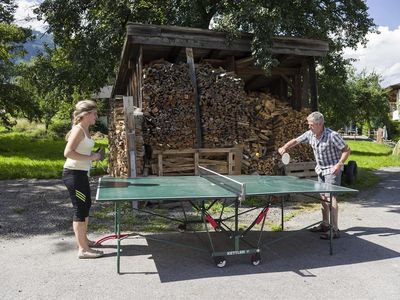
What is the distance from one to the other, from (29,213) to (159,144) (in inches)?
110

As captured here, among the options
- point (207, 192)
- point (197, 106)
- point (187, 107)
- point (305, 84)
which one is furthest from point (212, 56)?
point (207, 192)

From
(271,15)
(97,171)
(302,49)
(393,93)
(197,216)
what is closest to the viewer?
(197,216)

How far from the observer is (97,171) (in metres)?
14.6

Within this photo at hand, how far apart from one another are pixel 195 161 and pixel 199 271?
4568 mm

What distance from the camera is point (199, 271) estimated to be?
486 centimetres

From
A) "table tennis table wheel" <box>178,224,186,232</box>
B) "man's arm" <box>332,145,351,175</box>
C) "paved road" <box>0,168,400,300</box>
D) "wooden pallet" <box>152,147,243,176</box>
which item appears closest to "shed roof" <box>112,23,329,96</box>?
"wooden pallet" <box>152,147,243,176</box>

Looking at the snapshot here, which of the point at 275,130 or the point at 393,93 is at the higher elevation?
the point at 393,93

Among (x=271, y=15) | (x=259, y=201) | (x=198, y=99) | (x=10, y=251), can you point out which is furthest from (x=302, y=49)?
(x=10, y=251)

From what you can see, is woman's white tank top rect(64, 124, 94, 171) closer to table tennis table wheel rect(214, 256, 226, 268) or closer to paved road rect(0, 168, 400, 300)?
paved road rect(0, 168, 400, 300)

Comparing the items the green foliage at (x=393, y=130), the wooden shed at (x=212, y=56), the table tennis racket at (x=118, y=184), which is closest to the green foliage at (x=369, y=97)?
the green foliage at (x=393, y=130)

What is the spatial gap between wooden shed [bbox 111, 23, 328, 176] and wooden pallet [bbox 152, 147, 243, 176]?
0.30 metres

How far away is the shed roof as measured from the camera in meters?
9.34

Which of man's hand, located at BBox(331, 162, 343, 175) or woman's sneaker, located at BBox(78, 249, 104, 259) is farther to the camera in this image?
man's hand, located at BBox(331, 162, 343, 175)

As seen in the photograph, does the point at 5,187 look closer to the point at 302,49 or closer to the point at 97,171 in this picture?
the point at 97,171
